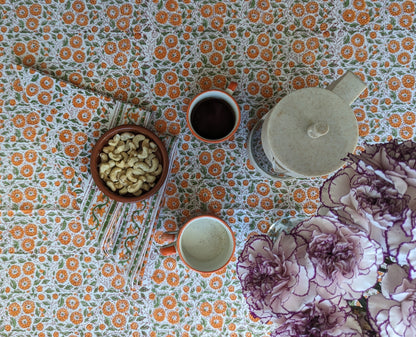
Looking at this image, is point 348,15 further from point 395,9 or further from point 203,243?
point 203,243

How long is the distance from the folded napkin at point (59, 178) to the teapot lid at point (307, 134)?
30 centimetres

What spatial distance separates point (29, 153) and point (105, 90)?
24 centimetres

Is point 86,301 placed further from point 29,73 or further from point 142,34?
point 142,34

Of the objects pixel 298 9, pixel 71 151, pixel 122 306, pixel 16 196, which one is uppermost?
pixel 298 9

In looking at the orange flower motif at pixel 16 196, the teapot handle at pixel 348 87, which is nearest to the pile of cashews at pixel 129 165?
the orange flower motif at pixel 16 196

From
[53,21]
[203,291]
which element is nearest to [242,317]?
[203,291]

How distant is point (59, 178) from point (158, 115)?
0.95 ft

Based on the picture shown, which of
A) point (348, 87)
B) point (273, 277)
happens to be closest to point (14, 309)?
point (273, 277)

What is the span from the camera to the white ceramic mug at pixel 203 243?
85 cm

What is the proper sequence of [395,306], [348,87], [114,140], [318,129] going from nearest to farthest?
[395,306] < [318,129] < [348,87] < [114,140]

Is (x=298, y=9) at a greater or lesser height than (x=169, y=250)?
greater

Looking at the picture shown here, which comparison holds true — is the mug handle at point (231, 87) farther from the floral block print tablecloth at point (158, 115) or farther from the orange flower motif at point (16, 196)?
the orange flower motif at point (16, 196)

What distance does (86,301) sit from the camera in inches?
35.2

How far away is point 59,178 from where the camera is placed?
898 millimetres
